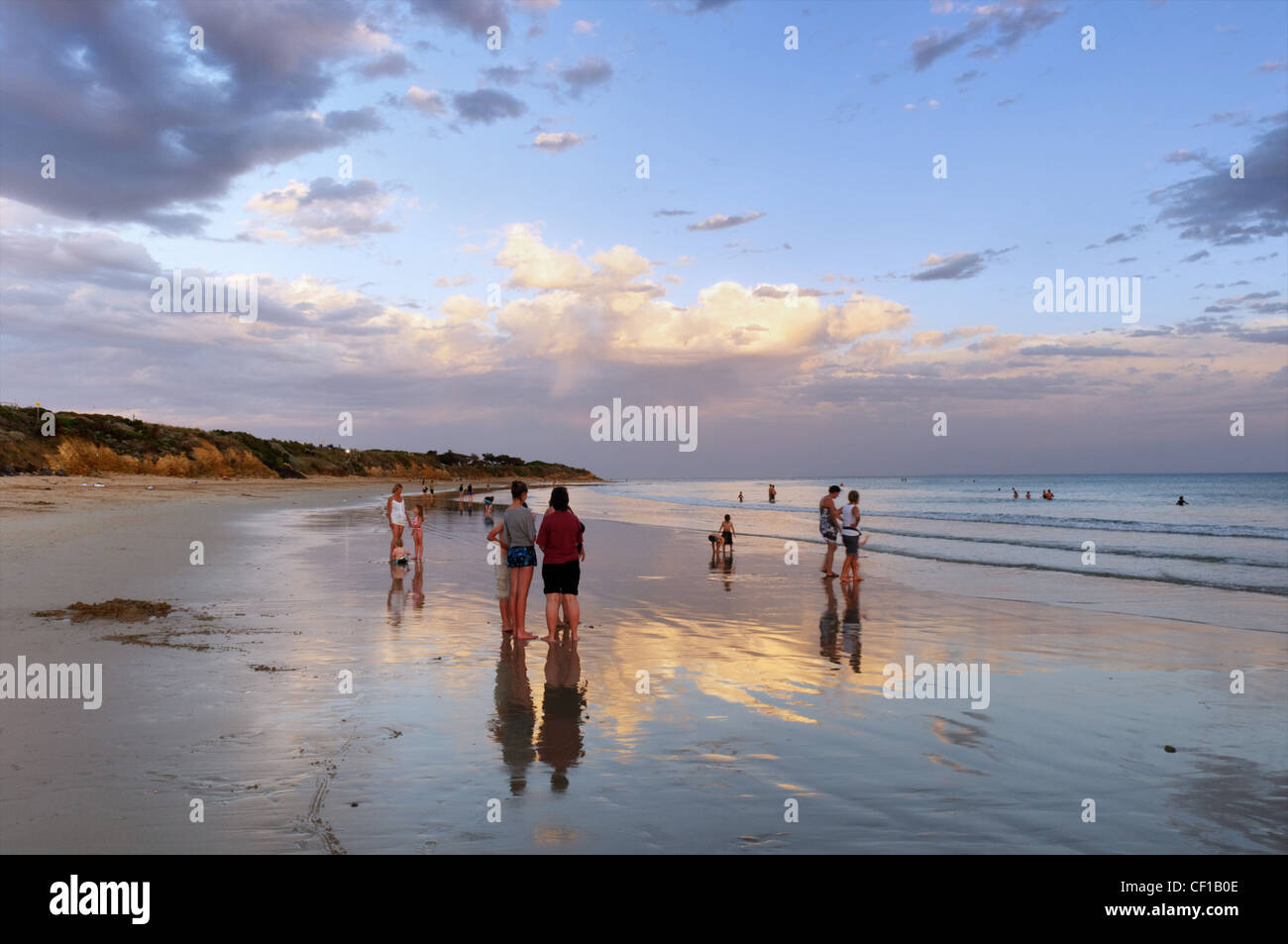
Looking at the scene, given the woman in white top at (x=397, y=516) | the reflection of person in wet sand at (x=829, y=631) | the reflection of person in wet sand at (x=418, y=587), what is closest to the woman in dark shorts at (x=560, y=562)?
the reflection of person in wet sand at (x=829, y=631)

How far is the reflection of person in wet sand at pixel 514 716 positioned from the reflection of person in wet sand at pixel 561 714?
134mm

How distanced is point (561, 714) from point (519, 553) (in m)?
4.37

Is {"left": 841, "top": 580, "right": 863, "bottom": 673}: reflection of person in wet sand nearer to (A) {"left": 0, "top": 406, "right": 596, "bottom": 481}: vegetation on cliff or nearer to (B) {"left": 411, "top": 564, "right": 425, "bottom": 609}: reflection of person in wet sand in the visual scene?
(B) {"left": 411, "top": 564, "right": 425, "bottom": 609}: reflection of person in wet sand

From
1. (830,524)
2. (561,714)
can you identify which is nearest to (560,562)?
(561,714)

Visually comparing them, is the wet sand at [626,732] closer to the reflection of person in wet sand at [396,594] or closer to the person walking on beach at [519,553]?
the reflection of person in wet sand at [396,594]

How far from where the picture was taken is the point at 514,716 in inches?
300

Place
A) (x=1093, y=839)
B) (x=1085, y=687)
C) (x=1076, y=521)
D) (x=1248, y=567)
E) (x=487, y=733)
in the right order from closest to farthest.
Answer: (x=1093, y=839), (x=487, y=733), (x=1085, y=687), (x=1248, y=567), (x=1076, y=521)

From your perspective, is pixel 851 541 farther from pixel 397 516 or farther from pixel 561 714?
pixel 561 714

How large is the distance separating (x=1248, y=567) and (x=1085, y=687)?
19.4m

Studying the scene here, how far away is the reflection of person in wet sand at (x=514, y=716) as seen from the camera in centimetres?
620
